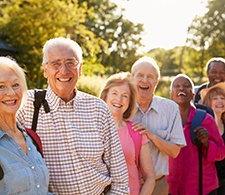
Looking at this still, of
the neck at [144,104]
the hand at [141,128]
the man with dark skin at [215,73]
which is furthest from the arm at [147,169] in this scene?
the man with dark skin at [215,73]

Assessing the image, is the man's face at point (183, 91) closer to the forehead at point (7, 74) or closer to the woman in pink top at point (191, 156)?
the woman in pink top at point (191, 156)

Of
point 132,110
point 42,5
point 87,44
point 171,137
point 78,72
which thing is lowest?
point 171,137

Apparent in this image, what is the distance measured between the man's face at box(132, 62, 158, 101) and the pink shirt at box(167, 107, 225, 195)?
2.52 feet

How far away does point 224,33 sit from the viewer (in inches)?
1706

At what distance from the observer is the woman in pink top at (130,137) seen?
4.06 m

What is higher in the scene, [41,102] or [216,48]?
[216,48]

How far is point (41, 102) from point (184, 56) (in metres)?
48.9

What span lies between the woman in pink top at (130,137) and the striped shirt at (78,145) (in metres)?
0.48

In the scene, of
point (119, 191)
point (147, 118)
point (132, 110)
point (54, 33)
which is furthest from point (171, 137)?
point (54, 33)

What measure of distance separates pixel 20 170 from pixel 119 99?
161 centimetres

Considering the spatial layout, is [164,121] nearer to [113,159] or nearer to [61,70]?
[113,159]

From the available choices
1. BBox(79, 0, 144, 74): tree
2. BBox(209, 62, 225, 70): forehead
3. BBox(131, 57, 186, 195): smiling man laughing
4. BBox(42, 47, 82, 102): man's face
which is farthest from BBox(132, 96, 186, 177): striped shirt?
BBox(79, 0, 144, 74): tree

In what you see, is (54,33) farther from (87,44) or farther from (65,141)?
(65,141)

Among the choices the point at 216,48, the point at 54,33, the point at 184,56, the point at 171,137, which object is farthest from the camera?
the point at 184,56
